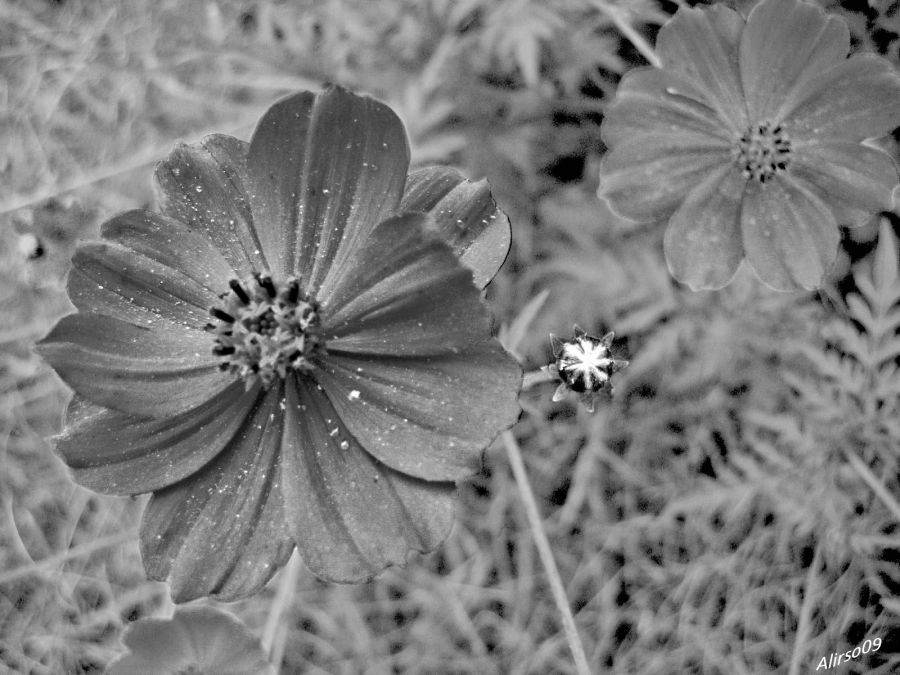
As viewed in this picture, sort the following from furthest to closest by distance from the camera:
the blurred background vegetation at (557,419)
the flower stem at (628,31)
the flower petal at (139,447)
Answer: the blurred background vegetation at (557,419), the flower stem at (628,31), the flower petal at (139,447)

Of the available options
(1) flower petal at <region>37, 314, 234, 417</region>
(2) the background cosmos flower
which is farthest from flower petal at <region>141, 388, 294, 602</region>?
(1) flower petal at <region>37, 314, 234, 417</region>

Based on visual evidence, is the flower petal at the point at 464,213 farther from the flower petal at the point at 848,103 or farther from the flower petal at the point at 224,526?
the flower petal at the point at 848,103

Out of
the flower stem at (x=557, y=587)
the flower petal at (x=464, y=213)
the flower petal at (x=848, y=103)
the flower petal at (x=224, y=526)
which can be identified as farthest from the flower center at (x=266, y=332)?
the flower petal at (x=848, y=103)

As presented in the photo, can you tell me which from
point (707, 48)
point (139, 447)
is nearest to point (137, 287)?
point (139, 447)

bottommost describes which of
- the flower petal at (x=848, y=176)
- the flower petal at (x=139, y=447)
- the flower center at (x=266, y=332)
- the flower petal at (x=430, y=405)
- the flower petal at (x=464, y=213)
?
the flower petal at (x=139, y=447)

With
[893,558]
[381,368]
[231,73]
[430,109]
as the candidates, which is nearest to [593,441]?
[893,558]

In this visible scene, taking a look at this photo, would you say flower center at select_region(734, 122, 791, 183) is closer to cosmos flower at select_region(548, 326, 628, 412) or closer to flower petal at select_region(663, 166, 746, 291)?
flower petal at select_region(663, 166, 746, 291)
